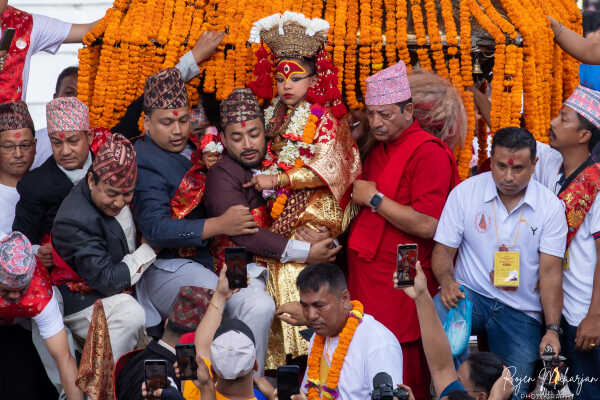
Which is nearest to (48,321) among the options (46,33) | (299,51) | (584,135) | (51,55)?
(299,51)

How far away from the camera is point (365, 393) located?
165 inches

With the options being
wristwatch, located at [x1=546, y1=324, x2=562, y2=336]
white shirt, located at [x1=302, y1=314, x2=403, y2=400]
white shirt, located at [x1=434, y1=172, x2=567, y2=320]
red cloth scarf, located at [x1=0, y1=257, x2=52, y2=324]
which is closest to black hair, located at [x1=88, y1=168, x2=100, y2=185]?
red cloth scarf, located at [x1=0, y1=257, x2=52, y2=324]

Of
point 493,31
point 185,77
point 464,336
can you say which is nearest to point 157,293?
point 185,77

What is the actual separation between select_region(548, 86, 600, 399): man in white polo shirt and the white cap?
1.90 m

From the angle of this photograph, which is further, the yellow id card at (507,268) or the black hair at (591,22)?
the black hair at (591,22)

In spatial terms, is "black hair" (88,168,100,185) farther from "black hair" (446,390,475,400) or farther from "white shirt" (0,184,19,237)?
"black hair" (446,390,475,400)

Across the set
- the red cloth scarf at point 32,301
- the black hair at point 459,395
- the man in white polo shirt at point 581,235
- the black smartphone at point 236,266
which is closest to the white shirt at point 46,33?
the red cloth scarf at point 32,301

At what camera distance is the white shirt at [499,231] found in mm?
4770

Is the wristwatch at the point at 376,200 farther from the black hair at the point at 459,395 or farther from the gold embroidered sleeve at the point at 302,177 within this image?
the black hair at the point at 459,395

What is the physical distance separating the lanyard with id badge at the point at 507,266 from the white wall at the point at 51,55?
5.04 meters

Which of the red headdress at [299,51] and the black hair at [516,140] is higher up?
the red headdress at [299,51]

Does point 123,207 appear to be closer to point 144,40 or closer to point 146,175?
point 146,175

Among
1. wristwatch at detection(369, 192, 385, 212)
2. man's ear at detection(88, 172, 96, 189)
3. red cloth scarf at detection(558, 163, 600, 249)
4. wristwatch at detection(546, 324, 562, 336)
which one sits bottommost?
wristwatch at detection(546, 324, 562, 336)

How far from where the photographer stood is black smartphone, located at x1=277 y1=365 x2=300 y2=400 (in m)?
3.70
